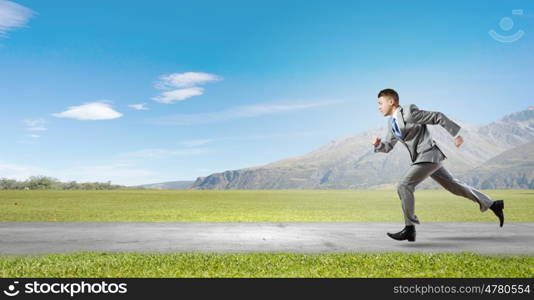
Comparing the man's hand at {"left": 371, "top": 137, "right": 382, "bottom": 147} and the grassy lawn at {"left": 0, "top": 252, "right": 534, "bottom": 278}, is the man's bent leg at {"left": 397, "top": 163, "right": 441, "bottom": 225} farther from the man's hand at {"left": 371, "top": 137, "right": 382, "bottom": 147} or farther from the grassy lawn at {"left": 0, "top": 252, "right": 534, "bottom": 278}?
the grassy lawn at {"left": 0, "top": 252, "right": 534, "bottom": 278}

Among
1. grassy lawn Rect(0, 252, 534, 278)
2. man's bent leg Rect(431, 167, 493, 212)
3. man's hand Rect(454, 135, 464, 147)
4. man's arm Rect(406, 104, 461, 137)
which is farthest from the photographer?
man's bent leg Rect(431, 167, 493, 212)

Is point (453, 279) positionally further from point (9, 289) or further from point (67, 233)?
point (67, 233)

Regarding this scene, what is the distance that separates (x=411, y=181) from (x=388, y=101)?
139 cm

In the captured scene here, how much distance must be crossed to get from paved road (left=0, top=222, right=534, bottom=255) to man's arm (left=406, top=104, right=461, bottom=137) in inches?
74.4

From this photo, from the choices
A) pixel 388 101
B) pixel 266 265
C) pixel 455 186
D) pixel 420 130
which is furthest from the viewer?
pixel 455 186

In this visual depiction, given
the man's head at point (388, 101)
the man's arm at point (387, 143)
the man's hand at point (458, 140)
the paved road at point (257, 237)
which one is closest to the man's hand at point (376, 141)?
the man's arm at point (387, 143)

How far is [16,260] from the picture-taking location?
20.3 feet

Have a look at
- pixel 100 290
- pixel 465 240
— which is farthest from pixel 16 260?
pixel 465 240

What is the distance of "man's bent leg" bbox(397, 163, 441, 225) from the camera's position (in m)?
7.65

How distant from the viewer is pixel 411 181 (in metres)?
7.76

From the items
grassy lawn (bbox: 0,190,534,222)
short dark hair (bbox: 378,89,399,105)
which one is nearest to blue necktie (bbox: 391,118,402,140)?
short dark hair (bbox: 378,89,399,105)

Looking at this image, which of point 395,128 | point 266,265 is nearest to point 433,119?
point 395,128

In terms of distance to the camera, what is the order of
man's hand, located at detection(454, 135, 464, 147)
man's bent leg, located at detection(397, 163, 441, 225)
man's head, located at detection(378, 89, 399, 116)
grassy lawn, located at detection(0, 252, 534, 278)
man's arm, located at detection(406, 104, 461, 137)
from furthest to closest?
man's head, located at detection(378, 89, 399, 116) → man's bent leg, located at detection(397, 163, 441, 225) → man's arm, located at detection(406, 104, 461, 137) → man's hand, located at detection(454, 135, 464, 147) → grassy lawn, located at detection(0, 252, 534, 278)

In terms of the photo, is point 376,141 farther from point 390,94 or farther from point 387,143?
point 390,94
